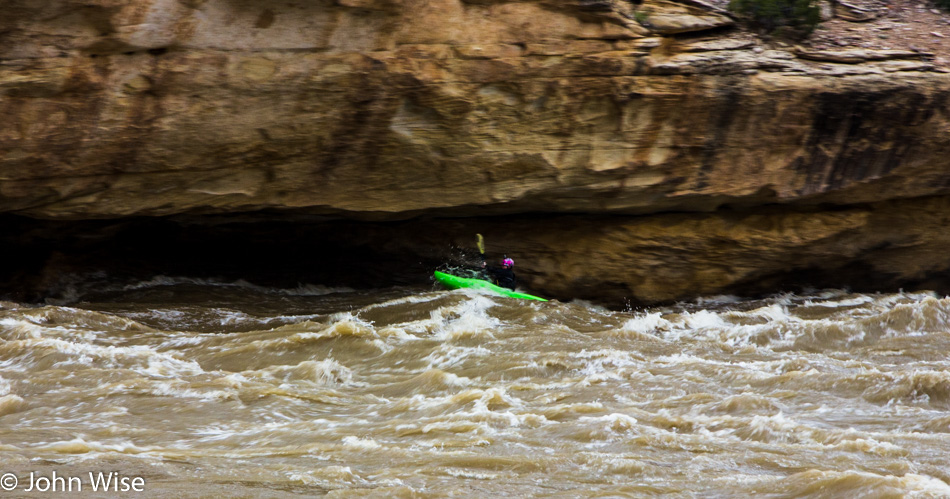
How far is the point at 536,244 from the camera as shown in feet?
37.5

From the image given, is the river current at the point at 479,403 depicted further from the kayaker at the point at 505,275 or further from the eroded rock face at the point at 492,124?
the eroded rock face at the point at 492,124

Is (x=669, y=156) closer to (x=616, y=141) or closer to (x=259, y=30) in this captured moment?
(x=616, y=141)

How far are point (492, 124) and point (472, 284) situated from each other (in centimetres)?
248

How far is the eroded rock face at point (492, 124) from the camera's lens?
8273 mm

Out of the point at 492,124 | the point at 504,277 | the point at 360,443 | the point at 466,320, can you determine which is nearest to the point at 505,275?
the point at 504,277

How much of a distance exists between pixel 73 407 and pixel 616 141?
22.4 feet

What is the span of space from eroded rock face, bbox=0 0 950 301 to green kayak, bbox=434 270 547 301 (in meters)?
0.92

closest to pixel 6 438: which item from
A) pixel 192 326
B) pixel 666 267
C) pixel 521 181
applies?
pixel 192 326

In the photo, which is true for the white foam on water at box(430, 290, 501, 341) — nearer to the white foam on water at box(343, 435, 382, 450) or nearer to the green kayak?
the green kayak

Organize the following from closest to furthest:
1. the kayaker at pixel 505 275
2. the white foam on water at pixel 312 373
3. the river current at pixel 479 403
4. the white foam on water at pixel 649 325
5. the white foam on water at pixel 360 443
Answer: the river current at pixel 479 403
the white foam on water at pixel 360 443
the white foam on water at pixel 312 373
the white foam on water at pixel 649 325
the kayaker at pixel 505 275

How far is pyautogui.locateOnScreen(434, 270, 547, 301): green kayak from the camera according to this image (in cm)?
1060

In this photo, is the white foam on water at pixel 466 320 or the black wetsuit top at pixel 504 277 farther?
the black wetsuit top at pixel 504 277

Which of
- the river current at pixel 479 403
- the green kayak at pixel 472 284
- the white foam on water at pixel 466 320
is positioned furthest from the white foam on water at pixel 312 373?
the green kayak at pixel 472 284

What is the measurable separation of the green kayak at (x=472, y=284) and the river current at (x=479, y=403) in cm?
93
